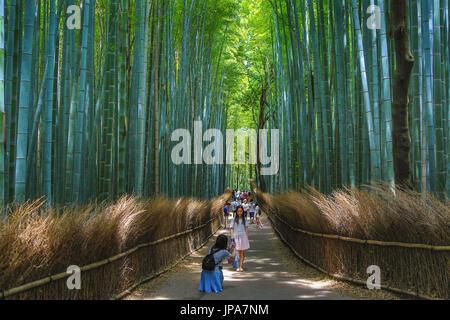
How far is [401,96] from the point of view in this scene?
4629 mm

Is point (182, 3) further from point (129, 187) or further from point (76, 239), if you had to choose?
point (76, 239)

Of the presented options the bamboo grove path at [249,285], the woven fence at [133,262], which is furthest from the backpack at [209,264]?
the woven fence at [133,262]

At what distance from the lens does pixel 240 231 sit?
6609 millimetres

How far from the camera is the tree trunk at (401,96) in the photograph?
4.50 m

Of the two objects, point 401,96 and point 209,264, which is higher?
point 401,96

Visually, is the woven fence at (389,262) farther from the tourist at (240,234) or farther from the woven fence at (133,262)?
the woven fence at (133,262)

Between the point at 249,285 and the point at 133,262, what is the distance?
133 centimetres

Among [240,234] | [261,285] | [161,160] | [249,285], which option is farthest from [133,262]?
[161,160]

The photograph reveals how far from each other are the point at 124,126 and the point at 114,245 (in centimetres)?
195

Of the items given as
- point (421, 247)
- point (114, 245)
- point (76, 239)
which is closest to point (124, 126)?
point (114, 245)

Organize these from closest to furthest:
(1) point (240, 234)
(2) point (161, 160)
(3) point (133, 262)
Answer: (3) point (133, 262), (1) point (240, 234), (2) point (161, 160)

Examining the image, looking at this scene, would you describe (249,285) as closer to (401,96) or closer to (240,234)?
(240,234)

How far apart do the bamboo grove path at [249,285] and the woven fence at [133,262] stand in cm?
18

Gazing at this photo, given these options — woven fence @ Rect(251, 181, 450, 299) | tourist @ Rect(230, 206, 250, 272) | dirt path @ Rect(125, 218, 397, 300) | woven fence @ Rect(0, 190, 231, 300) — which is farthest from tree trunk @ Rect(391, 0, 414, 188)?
woven fence @ Rect(0, 190, 231, 300)
